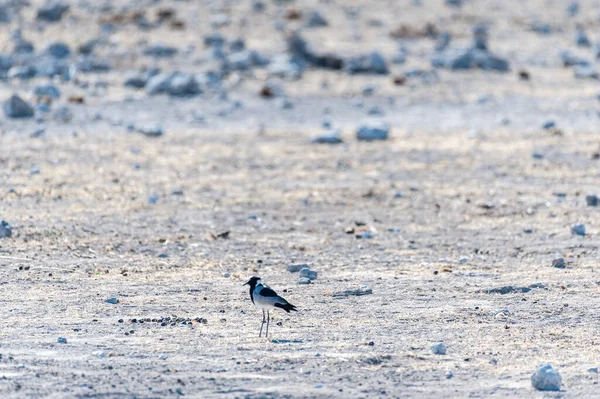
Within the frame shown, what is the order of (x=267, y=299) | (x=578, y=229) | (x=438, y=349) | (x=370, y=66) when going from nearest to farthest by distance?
(x=438, y=349), (x=267, y=299), (x=578, y=229), (x=370, y=66)

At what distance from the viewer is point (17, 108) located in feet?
50.2

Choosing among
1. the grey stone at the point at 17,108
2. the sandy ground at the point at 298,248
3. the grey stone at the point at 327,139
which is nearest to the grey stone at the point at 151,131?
the sandy ground at the point at 298,248

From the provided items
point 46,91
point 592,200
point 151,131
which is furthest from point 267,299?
point 46,91

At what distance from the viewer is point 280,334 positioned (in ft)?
23.3

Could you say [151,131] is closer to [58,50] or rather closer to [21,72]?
[21,72]

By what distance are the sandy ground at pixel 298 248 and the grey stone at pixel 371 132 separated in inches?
6.9

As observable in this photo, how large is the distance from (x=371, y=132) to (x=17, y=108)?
4397mm

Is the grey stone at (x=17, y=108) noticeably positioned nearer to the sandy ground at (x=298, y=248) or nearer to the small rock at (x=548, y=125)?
the sandy ground at (x=298, y=248)

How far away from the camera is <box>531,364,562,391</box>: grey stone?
19.9ft

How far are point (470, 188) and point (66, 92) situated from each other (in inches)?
297

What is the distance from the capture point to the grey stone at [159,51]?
21.9 meters

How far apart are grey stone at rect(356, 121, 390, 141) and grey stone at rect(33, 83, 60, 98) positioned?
462cm

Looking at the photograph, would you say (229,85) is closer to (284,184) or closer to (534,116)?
(534,116)

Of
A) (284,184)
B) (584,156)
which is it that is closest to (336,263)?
(284,184)
